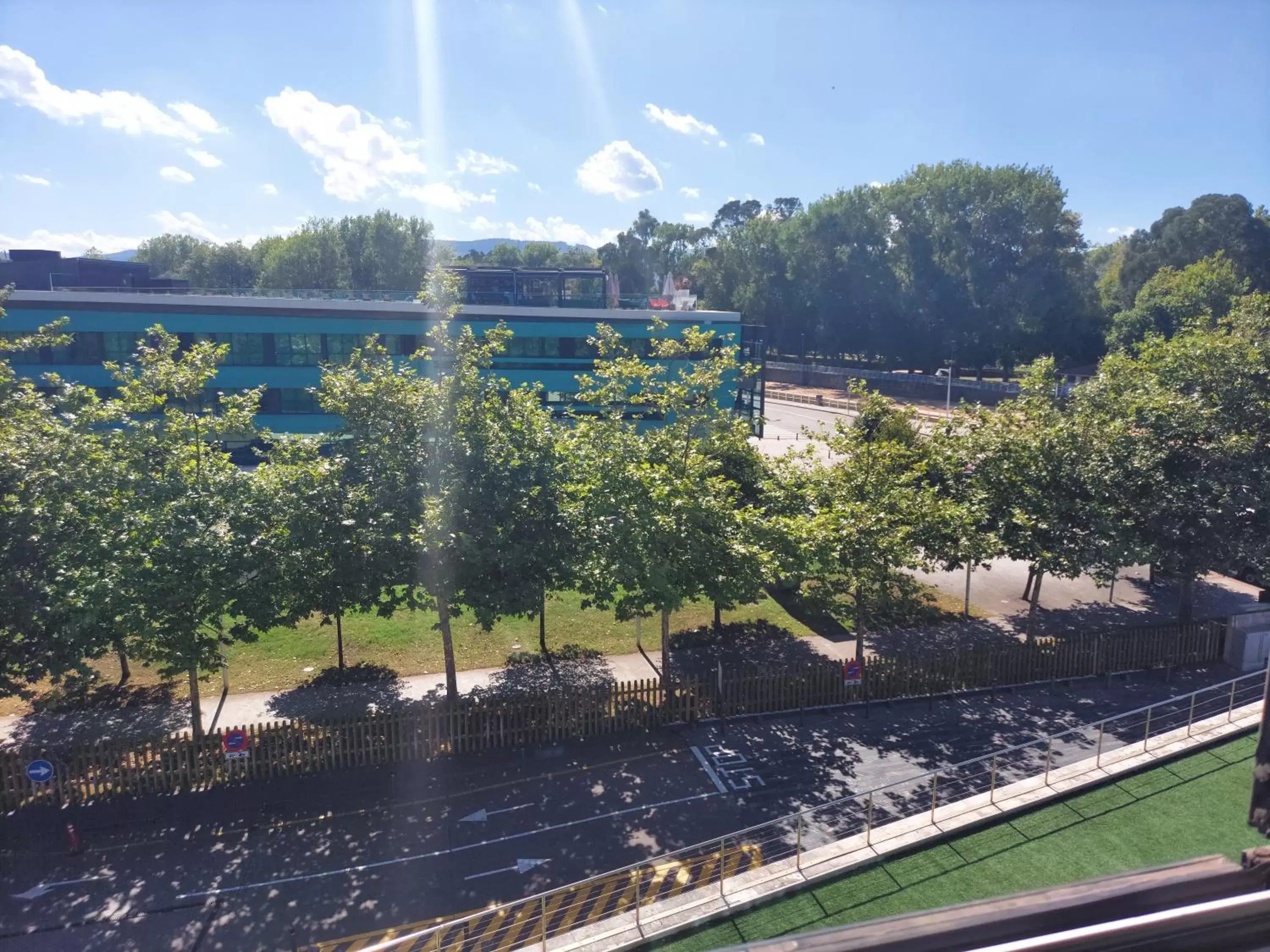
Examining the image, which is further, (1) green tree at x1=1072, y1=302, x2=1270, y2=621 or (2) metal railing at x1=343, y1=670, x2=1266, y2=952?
(1) green tree at x1=1072, y1=302, x2=1270, y2=621

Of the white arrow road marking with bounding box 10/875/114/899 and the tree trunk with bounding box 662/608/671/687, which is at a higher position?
the tree trunk with bounding box 662/608/671/687

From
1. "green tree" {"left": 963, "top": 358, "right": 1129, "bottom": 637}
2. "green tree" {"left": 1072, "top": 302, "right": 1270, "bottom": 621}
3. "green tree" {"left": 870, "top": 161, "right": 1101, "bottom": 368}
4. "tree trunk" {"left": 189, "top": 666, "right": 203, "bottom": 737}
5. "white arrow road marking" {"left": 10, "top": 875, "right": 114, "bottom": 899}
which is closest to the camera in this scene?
"white arrow road marking" {"left": 10, "top": 875, "right": 114, "bottom": 899}

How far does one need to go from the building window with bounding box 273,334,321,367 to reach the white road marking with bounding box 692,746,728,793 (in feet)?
92.2

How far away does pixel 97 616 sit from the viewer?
470 inches

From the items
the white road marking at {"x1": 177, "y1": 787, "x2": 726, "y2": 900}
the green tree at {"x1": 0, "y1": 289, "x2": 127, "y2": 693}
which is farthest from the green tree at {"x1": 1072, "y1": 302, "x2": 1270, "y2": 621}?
the green tree at {"x1": 0, "y1": 289, "x2": 127, "y2": 693}

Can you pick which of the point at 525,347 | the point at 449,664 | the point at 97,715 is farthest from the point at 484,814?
the point at 525,347

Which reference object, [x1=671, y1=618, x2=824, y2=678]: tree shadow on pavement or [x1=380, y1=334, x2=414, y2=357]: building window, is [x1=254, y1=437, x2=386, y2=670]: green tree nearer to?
[x1=671, y1=618, x2=824, y2=678]: tree shadow on pavement

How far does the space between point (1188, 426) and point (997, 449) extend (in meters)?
4.16

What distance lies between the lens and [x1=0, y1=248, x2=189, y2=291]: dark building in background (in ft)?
139

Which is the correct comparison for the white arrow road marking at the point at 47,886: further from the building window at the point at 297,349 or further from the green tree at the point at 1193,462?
the building window at the point at 297,349

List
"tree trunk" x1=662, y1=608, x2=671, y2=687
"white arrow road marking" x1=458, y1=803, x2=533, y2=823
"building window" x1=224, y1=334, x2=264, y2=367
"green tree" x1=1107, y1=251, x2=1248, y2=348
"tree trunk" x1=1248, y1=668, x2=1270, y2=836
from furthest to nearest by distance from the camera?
"green tree" x1=1107, y1=251, x2=1248, y2=348 → "building window" x1=224, y1=334, x2=264, y2=367 → "tree trunk" x1=662, y1=608, x2=671, y2=687 → "white arrow road marking" x1=458, y1=803, x2=533, y2=823 → "tree trunk" x1=1248, y1=668, x2=1270, y2=836

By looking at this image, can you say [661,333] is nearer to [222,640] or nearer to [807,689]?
[807,689]

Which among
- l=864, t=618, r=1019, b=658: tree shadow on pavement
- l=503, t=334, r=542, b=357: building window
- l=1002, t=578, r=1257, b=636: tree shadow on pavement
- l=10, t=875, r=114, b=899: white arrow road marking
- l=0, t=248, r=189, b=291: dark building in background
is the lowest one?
l=10, t=875, r=114, b=899: white arrow road marking

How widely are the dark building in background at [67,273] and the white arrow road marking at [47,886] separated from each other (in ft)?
124
